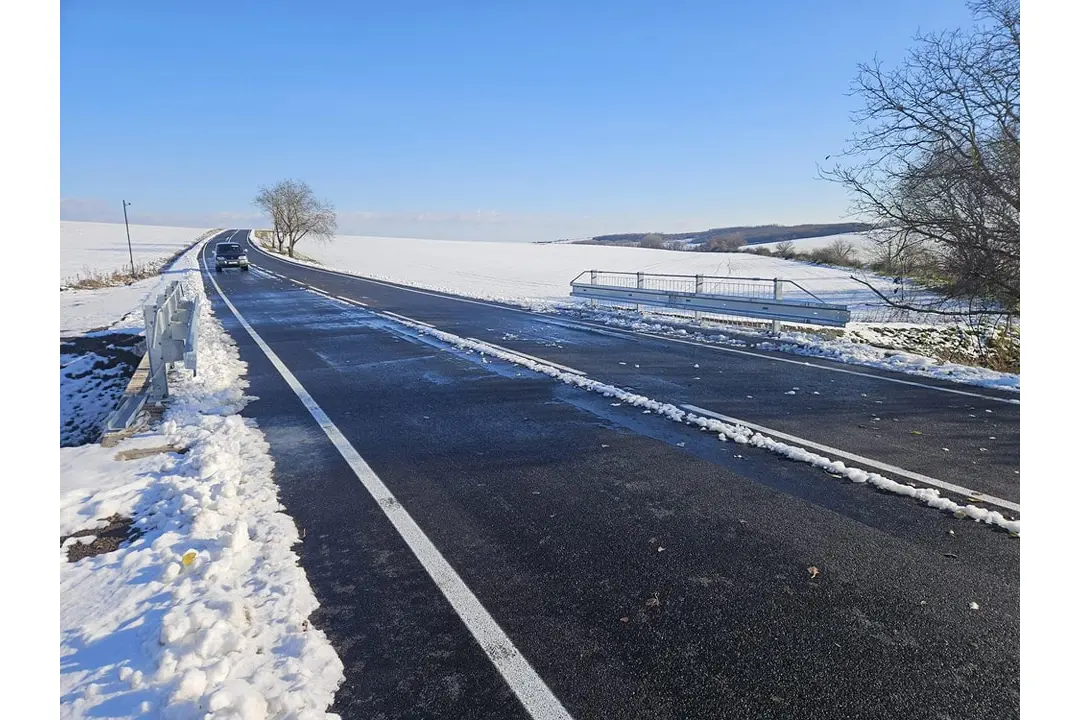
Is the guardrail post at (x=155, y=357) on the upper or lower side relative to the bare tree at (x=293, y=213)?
lower

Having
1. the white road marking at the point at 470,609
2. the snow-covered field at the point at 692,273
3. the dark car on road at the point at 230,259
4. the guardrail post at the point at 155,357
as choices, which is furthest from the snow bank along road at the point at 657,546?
the dark car on road at the point at 230,259

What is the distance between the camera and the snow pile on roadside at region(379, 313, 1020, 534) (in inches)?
171

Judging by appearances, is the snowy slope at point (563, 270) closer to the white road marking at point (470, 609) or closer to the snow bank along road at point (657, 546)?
the snow bank along road at point (657, 546)

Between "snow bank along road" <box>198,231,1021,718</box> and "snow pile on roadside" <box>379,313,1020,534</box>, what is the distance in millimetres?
37

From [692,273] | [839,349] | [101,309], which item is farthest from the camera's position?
[692,273]

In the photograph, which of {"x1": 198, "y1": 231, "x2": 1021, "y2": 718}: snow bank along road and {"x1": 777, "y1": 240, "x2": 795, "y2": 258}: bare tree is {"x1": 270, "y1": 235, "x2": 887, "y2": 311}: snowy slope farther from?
{"x1": 198, "y1": 231, "x2": 1021, "y2": 718}: snow bank along road

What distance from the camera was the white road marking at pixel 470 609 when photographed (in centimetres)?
261

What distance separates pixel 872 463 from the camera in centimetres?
538

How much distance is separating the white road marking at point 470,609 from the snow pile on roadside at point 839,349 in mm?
8320

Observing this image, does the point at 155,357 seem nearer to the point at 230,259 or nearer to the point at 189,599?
the point at 189,599

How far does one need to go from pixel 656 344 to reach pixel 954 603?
9.18m

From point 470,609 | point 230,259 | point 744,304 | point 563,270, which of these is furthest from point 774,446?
point 563,270

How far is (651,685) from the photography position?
270cm

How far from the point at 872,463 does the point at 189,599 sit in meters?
5.35
